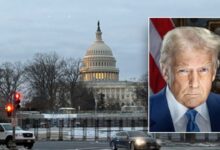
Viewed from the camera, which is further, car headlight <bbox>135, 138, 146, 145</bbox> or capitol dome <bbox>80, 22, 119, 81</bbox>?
capitol dome <bbox>80, 22, 119, 81</bbox>

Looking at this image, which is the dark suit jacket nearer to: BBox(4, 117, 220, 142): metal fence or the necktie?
the necktie

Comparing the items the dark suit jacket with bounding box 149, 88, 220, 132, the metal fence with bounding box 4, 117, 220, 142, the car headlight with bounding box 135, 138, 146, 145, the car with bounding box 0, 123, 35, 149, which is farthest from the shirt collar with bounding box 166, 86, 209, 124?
the metal fence with bounding box 4, 117, 220, 142

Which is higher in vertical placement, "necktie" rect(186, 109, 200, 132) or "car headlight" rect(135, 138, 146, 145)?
"necktie" rect(186, 109, 200, 132)

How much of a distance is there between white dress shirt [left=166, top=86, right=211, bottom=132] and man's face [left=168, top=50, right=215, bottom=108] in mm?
114

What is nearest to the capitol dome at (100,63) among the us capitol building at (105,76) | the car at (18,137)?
the us capitol building at (105,76)

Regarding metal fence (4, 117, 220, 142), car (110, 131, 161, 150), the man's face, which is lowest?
metal fence (4, 117, 220, 142)

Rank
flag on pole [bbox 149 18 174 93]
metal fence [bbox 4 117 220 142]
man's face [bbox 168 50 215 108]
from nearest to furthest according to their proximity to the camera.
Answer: man's face [bbox 168 50 215 108] < flag on pole [bbox 149 18 174 93] < metal fence [bbox 4 117 220 142]

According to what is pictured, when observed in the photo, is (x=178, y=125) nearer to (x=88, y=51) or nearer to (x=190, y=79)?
(x=190, y=79)

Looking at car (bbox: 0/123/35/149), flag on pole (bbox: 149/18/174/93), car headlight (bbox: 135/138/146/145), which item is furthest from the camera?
car (bbox: 0/123/35/149)

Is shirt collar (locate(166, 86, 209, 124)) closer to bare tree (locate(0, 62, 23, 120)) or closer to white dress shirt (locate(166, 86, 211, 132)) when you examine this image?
white dress shirt (locate(166, 86, 211, 132))

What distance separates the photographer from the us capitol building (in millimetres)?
141375

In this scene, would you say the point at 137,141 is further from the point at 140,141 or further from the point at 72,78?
the point at 72,78

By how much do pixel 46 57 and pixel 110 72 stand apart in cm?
3344

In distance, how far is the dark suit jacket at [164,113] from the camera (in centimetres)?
1586
